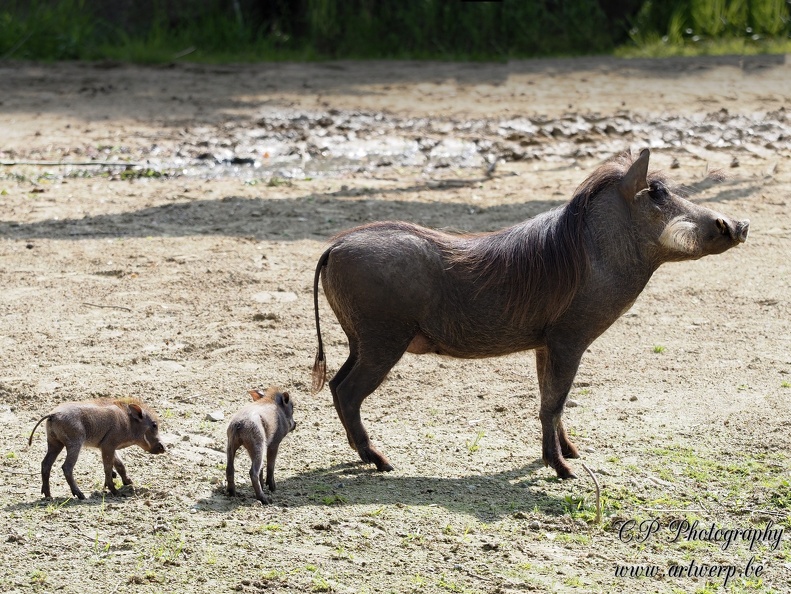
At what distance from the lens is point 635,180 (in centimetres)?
447

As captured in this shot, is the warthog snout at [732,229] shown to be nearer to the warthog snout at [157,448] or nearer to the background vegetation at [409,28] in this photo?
the warthog snout at [157,448]

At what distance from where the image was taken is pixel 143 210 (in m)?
8.12

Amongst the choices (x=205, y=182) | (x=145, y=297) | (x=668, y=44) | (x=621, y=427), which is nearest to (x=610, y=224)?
(x=621, y=427)

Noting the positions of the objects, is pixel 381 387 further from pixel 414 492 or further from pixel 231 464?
pixel 231 464

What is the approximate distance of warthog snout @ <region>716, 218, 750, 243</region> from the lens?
14.6ft

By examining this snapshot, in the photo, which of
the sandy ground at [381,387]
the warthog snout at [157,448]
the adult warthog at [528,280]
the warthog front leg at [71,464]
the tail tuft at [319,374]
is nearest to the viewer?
the sandy ground at [381,387]

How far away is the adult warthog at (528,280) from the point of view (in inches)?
173

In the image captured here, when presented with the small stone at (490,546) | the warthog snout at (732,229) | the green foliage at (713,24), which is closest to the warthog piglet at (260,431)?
the small stone at (490,546)

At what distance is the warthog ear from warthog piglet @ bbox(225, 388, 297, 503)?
1.56 metres

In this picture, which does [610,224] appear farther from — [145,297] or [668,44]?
[668,44]

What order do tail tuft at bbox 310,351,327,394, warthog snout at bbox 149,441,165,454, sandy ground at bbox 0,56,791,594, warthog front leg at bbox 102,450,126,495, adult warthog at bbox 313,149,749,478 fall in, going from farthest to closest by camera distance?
tail tuft at bbox 310,351,327,394 < adult warthog at bbox 313,149,749,478 < warthog snout at bbox 149,441,165,454 < warthog front leg at bbox 102,450,126,495 < sandy ground at bbox 0,56,791,594

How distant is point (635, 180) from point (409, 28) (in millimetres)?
11117

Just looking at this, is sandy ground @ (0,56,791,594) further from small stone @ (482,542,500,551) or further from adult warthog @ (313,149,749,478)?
adult warthog @ (313,149,749,478)

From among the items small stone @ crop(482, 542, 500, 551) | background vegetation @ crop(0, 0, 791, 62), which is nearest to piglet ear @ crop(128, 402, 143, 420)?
small stone @ crop(482, 542, 500, 551)
